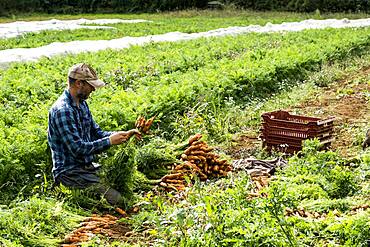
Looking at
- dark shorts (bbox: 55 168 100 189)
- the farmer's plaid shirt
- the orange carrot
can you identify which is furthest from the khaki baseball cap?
the orange carrot

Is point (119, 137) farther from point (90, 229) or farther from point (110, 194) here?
point (90, 229)

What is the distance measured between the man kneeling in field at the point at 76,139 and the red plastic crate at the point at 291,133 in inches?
89.1

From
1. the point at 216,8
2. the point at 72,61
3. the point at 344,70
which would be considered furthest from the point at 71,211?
the point at 216,8

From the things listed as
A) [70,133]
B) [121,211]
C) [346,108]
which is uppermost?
[70,133]

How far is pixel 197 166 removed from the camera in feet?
22.6

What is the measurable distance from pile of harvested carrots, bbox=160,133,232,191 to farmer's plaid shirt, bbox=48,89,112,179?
92 cm

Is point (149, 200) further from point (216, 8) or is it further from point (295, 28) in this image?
point (216, 8)

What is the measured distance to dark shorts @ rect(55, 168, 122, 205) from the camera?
19.6ft

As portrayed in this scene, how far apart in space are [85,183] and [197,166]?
1.41 metres

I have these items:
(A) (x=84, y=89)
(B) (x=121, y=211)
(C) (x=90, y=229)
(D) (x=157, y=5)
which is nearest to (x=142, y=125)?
(A) (x=84, y=89)

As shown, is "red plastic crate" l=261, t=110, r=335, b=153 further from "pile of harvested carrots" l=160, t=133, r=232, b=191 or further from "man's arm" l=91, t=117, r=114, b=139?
"man's arm" l=91, t=117, r=114, b=139

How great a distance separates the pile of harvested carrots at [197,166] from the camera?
664 centimetres

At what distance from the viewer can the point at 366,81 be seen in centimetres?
1276

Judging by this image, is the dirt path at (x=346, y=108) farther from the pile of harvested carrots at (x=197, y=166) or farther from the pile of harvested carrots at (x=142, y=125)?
the pile of harvested carrots at (x=142, y=125)
